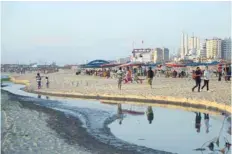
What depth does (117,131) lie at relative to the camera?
12.9 metres

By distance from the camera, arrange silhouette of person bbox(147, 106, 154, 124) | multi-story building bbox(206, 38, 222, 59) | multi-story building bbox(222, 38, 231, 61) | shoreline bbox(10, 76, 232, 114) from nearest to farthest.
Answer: silhouette of person bbox(147, 106, 154, 124)
shoreline bbox(10, 76, 232, 114)
multi-story building bbox(206, 38, 222, 59)
multi-story building bbox(222, 38, 231, 61)

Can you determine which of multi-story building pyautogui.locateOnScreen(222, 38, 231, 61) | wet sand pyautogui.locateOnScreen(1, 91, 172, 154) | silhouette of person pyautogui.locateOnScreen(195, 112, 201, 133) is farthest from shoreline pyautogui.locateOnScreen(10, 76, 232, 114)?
multi-story building pyautogui.locateOnScreen(222, 38, 231, 61)

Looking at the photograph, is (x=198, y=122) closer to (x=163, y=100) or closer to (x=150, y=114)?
(x=150, y=114)

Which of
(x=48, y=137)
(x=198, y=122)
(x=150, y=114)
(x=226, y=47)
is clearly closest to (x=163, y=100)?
(x=150, y=114)

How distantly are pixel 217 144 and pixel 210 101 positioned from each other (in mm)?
7372

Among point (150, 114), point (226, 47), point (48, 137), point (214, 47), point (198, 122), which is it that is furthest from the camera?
point (226, 47)

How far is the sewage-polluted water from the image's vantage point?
9875 mm

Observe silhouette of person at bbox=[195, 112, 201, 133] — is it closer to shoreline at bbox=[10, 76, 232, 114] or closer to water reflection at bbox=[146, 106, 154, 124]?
shoreline at bbox=[10, 76, 232, 114]

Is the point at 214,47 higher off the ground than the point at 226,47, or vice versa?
the point at 226,47

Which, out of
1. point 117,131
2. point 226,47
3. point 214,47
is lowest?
point 117,131

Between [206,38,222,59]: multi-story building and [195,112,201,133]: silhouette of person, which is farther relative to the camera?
[206,38,222,59]: multi-story building

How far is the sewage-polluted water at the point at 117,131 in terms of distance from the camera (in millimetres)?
9875

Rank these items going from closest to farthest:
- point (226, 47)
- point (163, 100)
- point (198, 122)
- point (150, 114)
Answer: point (198, 122) → point (150, 114) → point (163, 100) → point (226, 47)

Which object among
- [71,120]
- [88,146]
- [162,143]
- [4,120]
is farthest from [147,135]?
[4,120]
